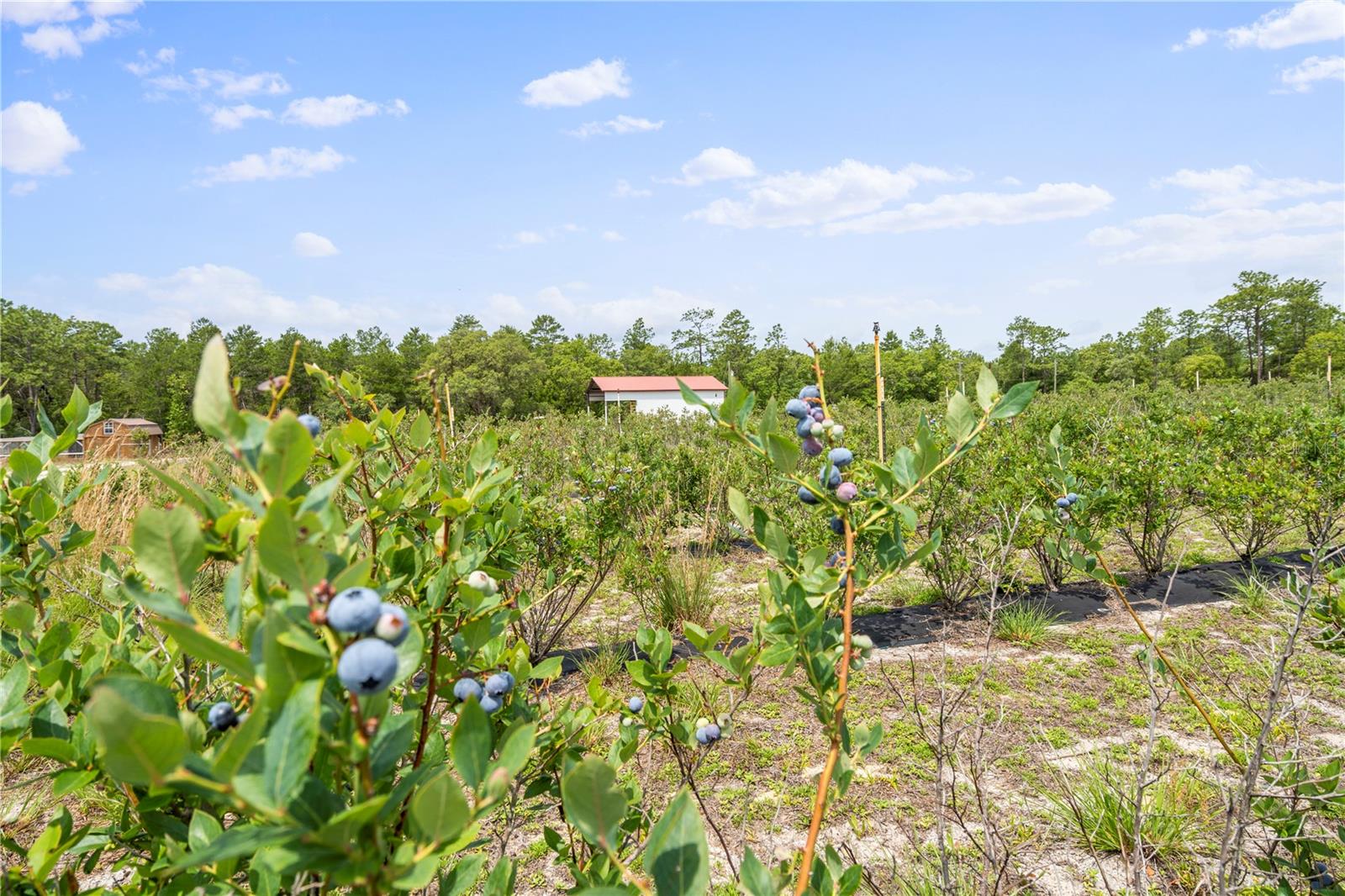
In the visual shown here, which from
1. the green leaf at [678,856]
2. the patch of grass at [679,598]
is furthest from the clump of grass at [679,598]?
the green leaf at [678,856]

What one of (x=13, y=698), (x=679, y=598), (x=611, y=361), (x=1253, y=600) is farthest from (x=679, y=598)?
(x=611, y=361)

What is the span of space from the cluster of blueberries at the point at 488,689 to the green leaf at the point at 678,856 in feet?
1.09

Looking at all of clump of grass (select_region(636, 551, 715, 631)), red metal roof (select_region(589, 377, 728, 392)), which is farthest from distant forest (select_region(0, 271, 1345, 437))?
clump of grass (select_region(636, 551, 715, 631))

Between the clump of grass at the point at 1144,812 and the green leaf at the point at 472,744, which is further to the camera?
the clump of grass at the point at 1144,812

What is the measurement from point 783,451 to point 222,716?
0.61 m

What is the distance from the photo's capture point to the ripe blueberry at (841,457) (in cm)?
82

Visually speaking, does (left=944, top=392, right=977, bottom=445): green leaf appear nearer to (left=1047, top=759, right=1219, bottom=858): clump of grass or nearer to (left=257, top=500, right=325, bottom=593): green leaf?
Answer: (left=257, top=500, right=325, bottom=593): green leaf

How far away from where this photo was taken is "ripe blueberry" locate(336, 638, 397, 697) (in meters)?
0.41

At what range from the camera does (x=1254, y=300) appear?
44.6 m

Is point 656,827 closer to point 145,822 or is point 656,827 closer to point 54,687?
point 145,822

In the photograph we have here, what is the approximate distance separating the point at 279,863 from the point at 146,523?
24 centimetres

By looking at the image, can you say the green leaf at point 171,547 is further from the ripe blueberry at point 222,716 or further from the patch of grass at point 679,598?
the patch of grass at point 679,598

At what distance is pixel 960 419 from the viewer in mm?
868

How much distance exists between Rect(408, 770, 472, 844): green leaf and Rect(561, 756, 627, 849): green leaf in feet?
0.24
